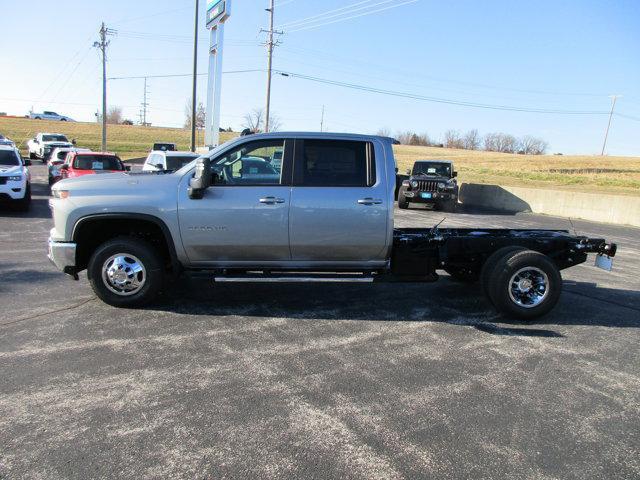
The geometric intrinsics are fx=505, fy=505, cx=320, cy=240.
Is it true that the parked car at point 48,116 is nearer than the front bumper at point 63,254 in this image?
No

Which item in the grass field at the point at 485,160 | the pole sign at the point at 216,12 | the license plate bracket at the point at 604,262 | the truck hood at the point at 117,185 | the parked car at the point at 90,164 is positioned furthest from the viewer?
the grass field at the point at 485,160

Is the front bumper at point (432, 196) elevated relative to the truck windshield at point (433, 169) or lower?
lower

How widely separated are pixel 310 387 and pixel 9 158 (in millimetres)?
13032

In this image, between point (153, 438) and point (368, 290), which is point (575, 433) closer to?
point (153, 438)

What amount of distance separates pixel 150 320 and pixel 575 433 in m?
4.05

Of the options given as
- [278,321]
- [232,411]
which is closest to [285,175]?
[278,321]

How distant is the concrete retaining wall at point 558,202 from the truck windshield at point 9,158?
17.7 meters

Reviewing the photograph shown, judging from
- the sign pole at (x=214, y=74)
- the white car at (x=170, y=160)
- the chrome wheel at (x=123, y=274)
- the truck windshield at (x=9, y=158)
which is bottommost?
the chrome wheel at (x=123, y=274)

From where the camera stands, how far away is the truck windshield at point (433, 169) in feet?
64.1

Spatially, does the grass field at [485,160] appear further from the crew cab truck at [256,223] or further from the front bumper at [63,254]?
the front bumper at [63,254]

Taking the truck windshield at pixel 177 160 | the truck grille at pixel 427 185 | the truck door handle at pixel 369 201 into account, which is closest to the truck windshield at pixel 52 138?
the truck windshield at pixel 177 160

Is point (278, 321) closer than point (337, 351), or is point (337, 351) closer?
point (337, 351)

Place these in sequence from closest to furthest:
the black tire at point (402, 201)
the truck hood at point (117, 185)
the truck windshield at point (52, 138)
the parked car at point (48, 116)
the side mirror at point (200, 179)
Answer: the side mirror at point (200, 179), the truck hood at point (117, 185), the black tire at point (402, 201), the truck windshield at point (52, 138), the parked car at point (48, 116)

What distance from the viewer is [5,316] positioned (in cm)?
532
